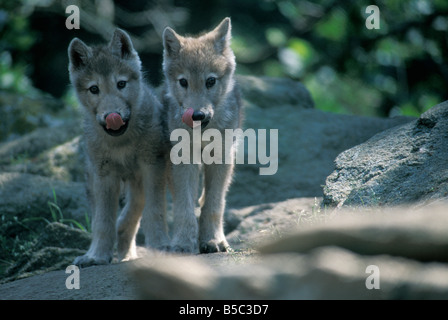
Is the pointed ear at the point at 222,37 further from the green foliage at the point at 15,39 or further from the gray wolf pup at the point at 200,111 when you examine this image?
the green foliage at the point at 15,39

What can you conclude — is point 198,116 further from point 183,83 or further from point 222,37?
point 222,37

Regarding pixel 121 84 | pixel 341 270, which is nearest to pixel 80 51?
pixel 121 84

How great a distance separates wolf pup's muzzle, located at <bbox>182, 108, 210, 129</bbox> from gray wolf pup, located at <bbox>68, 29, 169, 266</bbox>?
1.83ft

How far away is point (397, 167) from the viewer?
4.53 meters

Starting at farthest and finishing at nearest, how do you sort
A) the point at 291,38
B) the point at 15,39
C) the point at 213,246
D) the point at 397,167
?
the point at 291,38, the point at 15,39, the point at 213,246, the point at 397,167

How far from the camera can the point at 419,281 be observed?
270 cm

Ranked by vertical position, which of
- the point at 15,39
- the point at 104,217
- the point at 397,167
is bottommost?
the point at 104,217

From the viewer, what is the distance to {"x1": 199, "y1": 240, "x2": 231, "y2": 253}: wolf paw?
527 cm

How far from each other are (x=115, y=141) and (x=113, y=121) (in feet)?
1.27

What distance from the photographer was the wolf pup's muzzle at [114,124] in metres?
5.14

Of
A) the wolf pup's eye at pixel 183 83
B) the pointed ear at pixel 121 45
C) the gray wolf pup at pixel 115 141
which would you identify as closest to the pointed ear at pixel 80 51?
the gray wolf pup at pixel 115 141

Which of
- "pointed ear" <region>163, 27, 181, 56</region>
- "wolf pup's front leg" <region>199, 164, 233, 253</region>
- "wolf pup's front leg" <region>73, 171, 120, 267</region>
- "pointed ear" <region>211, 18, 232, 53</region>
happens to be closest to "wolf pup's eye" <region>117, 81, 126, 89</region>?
"pointed ear" <region>163, 27, 181, 56</region>
